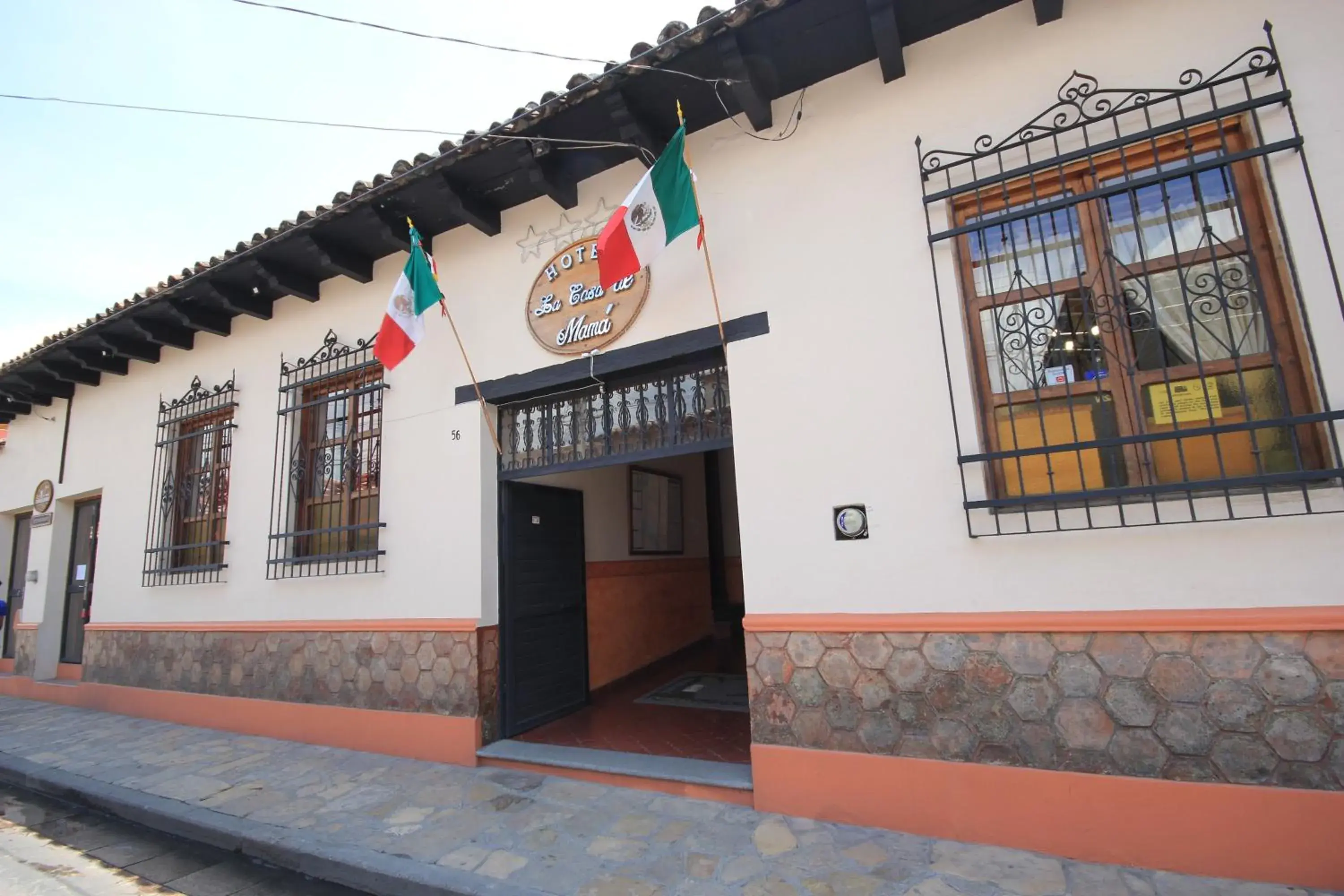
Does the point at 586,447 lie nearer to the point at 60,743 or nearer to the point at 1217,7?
the point at 1217,7

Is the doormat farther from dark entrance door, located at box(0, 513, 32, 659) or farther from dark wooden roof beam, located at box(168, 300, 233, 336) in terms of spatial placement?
dark entrance door, located at box(0, 513, 32, 659)

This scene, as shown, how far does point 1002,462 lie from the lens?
347cm

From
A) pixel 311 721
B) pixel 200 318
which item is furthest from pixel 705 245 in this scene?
pixel 200 318

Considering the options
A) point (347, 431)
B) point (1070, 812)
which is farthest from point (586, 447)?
point (1070, 812)

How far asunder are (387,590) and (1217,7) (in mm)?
6487

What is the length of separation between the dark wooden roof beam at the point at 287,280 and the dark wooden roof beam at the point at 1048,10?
6185mm

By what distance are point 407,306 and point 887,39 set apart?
3.74 m

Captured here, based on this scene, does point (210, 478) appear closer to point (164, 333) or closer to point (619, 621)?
point (164, 333)

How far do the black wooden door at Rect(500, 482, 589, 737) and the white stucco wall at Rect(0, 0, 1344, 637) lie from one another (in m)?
0.25

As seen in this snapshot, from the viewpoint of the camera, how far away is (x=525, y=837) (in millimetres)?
3617

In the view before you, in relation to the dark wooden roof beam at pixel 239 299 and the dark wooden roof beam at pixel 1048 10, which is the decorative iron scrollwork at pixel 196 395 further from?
the dark wooden roof beam at pixel 1048 10

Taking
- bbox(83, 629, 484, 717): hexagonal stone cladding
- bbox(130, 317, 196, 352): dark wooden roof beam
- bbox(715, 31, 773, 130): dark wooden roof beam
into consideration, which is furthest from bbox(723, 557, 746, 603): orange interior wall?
bbox(130, 317, 196, 352): dark wooden roof beam

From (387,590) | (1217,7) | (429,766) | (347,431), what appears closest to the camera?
(1217,7)

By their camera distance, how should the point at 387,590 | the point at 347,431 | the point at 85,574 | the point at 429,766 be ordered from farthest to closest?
1. the point at 85,574
2. the point at 347,431
3. the point at 387,590
4. the point at 429,766
